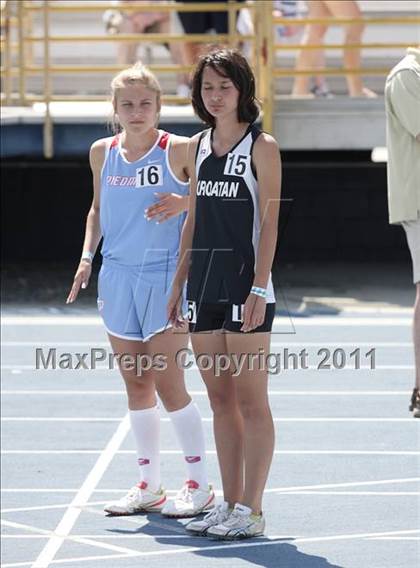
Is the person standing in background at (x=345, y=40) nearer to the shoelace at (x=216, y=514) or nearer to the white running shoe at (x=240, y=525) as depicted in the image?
the shoelace at (x=216, y=514)

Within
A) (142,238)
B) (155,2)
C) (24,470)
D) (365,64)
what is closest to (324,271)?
(155,2)

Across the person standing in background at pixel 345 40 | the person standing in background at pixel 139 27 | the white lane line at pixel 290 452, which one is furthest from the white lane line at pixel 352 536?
the person standing in background at pixel 139 27

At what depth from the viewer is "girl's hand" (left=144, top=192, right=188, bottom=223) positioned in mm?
5688

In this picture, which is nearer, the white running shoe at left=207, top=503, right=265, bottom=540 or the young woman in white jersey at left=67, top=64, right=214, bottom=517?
the white running shoe at left=207, top=503, right=265, bottom=540

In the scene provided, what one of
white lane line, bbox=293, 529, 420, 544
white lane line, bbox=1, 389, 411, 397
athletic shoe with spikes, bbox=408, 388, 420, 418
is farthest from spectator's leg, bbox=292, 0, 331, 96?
white lane line, bbox=293, 529, 420, 544

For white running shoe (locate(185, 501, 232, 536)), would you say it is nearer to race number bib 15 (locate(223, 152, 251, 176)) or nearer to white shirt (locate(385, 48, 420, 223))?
race number bib 15 (locate(223, 152, 251, 176))

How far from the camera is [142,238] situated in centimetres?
582

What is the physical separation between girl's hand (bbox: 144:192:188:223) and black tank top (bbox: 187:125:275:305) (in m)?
0.30

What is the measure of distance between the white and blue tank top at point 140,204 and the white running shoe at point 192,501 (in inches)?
37.5

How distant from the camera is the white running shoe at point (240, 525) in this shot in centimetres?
554

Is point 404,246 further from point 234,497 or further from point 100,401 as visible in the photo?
point 234,497

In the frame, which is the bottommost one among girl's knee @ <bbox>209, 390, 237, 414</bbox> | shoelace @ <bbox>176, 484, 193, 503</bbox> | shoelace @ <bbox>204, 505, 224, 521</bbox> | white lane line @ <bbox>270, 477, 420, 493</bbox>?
white lane line @ <bbox>270, 477, 420, 493</bbox>

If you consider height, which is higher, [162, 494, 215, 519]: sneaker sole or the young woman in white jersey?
the young woman in white jersey

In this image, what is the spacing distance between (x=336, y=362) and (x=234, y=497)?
405 cm
